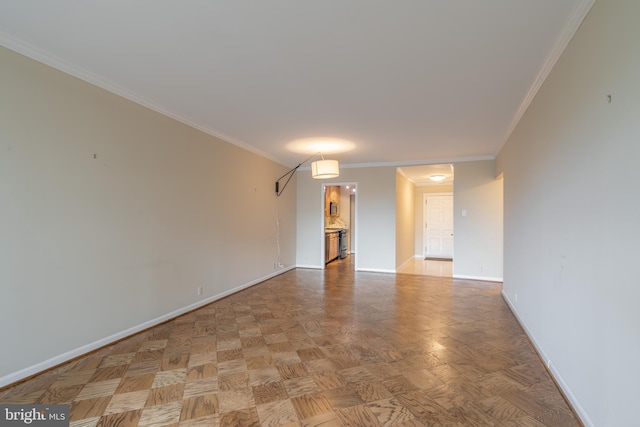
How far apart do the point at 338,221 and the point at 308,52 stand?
7.53 m

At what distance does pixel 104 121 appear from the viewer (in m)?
2.81

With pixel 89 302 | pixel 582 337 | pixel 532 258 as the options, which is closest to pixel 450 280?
pixel 532 258

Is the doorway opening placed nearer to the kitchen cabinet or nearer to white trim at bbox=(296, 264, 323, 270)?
the kitchen cabinet

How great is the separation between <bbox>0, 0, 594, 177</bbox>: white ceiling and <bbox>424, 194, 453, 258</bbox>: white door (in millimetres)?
5807

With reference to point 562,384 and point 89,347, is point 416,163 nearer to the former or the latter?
point 562,384

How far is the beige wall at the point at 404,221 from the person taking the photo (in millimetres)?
6770

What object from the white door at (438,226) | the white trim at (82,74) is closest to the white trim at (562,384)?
the white trim at (82,74)

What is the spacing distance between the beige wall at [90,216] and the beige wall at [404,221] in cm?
410

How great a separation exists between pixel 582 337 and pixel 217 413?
7.64ft

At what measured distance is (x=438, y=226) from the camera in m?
9.23

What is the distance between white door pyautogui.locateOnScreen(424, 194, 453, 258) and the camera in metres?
9.12

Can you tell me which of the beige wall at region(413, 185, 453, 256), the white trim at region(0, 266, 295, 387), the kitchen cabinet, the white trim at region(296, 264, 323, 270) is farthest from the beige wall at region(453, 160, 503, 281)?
the white trim at region(0, 266, 295, 387)

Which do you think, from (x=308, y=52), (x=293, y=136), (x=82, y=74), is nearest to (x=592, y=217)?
(x=308, y=52)

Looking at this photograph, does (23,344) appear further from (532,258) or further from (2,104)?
(532,258)
